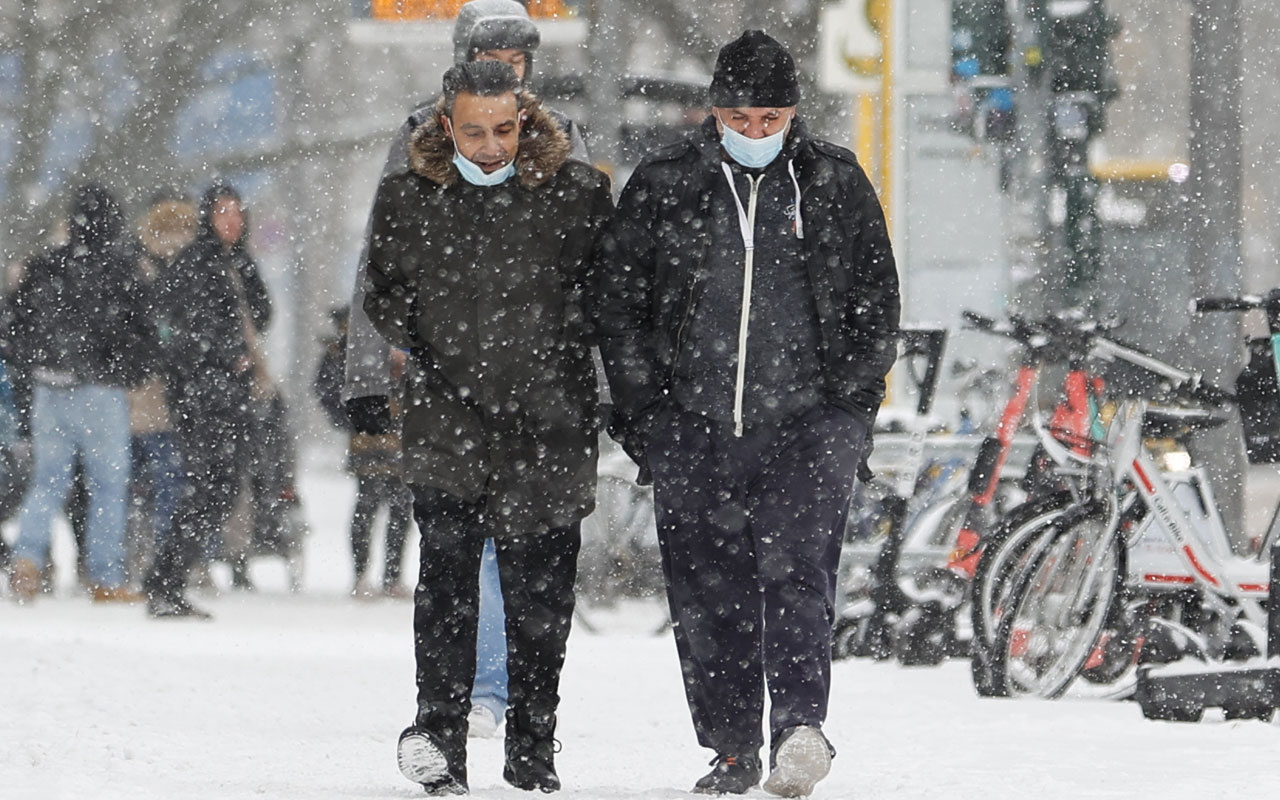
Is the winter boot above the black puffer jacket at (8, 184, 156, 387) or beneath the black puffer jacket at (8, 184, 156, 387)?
beneath

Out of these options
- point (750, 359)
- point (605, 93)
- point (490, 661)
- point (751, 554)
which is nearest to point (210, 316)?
point (605, 93)

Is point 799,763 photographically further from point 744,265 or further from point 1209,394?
point 1209,394

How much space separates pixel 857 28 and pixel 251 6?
945 centimetres

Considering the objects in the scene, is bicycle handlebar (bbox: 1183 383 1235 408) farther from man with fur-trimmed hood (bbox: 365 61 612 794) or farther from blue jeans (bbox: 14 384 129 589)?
blue jeans (bbox: 14 384 129 589)

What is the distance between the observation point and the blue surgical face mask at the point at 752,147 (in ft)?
20.6

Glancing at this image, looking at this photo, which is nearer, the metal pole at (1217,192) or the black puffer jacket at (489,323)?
the black puffer jacket at (489,323)

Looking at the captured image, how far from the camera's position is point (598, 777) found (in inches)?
275

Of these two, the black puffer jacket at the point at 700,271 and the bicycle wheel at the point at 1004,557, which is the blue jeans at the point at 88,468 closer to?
the bicycle wheel at the point at 1004,557

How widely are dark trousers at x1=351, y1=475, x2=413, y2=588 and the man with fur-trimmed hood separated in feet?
25.0

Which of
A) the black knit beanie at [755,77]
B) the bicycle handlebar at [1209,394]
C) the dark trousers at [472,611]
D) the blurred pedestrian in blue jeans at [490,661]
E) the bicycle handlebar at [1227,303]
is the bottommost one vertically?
the blurred pedestrian in blue jeans at [490,661]

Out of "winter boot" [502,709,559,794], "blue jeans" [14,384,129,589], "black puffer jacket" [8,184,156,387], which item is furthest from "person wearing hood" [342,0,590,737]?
"black puffer jacket" [8,184,156,387]

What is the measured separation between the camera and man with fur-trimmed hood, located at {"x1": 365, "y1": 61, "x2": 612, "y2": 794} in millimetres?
6160

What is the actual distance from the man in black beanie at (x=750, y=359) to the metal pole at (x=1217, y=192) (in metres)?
5.22

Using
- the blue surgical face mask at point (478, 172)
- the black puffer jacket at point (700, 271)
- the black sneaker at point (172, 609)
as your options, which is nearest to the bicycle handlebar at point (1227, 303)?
the black puffer jacket at point (700, 271)
